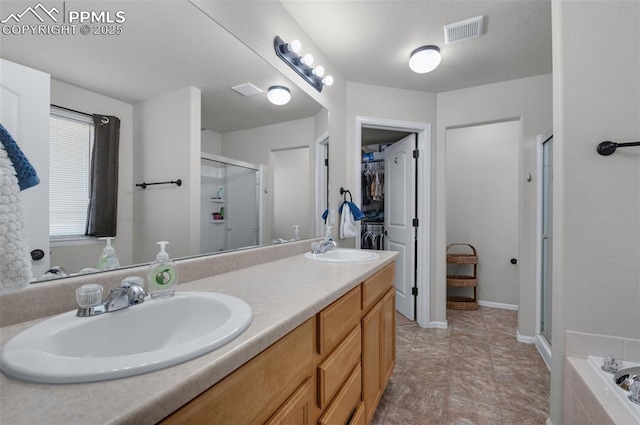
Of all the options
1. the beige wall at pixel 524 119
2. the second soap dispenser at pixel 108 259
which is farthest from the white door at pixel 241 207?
the beige wall at pixel 524 119

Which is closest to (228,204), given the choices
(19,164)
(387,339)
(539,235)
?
(19,164)

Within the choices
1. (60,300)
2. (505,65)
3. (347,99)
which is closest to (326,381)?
(60,300)

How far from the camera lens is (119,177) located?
35.5 inches

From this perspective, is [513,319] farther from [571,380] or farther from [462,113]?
[462,113]

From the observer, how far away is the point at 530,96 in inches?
98.8

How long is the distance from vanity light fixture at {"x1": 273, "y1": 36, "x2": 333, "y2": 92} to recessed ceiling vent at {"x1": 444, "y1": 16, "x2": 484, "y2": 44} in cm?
87

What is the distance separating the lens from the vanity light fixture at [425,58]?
6.70ft

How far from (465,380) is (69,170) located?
2.41 meters

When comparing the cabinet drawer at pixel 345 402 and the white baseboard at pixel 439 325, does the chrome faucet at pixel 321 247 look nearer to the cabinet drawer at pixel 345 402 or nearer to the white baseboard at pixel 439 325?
the cabinet drawer at pixel 345 402

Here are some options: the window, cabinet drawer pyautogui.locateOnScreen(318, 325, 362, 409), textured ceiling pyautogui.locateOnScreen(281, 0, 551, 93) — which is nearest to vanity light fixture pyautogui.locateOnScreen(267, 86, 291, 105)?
textured ceiling pyautogui.locateOnScreen(281, 0, 551, 93)

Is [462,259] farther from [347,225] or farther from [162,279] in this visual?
[162,279]

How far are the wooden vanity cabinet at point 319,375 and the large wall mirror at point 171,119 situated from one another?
609 mm

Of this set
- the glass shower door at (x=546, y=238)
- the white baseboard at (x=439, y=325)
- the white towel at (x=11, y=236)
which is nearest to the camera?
the white towel at (x=11, y=236)

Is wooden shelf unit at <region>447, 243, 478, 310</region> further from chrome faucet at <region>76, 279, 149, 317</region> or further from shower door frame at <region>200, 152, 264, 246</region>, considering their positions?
chrome faucet at <region>76, 279, 149, 317</region>
